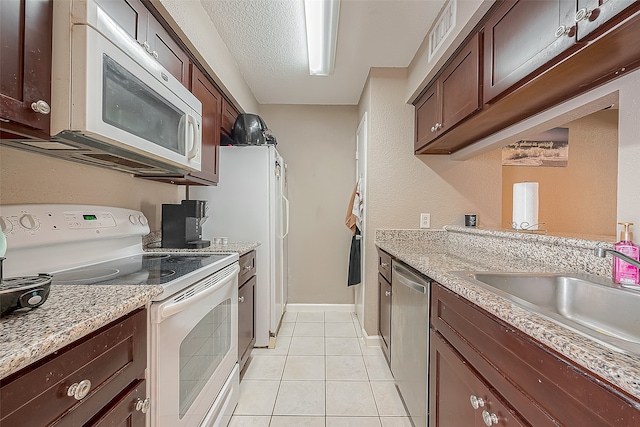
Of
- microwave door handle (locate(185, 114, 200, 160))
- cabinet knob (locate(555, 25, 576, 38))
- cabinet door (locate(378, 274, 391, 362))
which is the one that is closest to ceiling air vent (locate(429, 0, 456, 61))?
cabinet knob (locate(555, 25, 576, 38))

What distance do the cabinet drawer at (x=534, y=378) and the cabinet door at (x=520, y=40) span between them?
946 millimetres

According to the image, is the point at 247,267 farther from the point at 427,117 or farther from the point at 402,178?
the point at 427,117

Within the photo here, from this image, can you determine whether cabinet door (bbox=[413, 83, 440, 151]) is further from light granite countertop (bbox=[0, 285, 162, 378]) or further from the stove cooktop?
light granite countertop (bbox=[0, 285, 162, 378])

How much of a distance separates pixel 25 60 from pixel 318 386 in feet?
7.02

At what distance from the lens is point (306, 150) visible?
353 centimetres

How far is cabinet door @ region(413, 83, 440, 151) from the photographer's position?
6.95 feet

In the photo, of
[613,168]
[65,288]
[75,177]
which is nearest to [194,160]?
[75,177]

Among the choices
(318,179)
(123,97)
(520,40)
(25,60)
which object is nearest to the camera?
(25,60)

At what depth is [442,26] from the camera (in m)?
1.83

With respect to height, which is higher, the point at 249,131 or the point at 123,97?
the point at 249,131

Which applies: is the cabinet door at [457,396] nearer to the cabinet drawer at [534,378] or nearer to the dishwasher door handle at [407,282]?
the cabinet drawer at [534,378]

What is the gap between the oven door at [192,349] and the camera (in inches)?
38.8

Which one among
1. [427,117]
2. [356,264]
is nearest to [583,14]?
[427,117]

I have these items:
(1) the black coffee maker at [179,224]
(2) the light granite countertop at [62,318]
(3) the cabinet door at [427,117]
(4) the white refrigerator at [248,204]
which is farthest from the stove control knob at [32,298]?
(3) the cabinet door at [427,117]
